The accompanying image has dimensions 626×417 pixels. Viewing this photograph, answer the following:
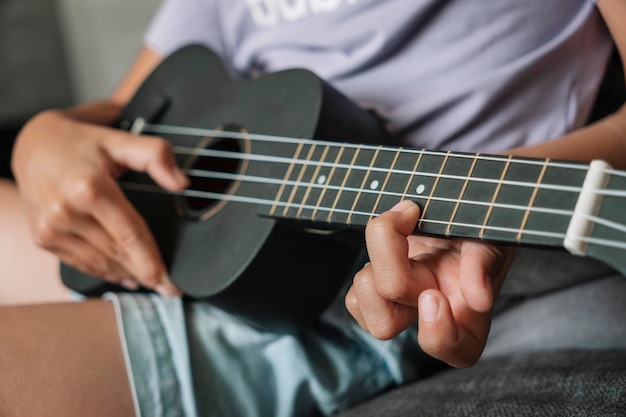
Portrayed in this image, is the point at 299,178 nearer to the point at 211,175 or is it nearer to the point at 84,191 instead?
the point at 211,175

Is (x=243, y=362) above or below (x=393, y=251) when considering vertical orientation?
below

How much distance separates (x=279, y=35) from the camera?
0.90 metres

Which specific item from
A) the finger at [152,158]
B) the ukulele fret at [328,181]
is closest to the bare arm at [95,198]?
the finger at [152,158]

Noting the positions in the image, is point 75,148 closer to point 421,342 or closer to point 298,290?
point 298,290

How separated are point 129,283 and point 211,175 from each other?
0.17m

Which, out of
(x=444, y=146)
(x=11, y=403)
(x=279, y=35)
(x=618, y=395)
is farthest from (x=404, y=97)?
(x=11, y=403)

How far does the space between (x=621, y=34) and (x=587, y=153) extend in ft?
0.48

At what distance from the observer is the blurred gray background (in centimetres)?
146

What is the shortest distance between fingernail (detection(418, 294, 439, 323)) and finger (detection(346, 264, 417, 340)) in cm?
4

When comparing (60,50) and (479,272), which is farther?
(60,50)

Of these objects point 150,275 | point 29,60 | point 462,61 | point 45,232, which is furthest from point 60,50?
point 462,61

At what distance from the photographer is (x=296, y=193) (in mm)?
632

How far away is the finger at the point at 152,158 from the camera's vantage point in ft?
2.57

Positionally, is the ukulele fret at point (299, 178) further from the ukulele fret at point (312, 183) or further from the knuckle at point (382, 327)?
the knuckle at point (382, 327)
